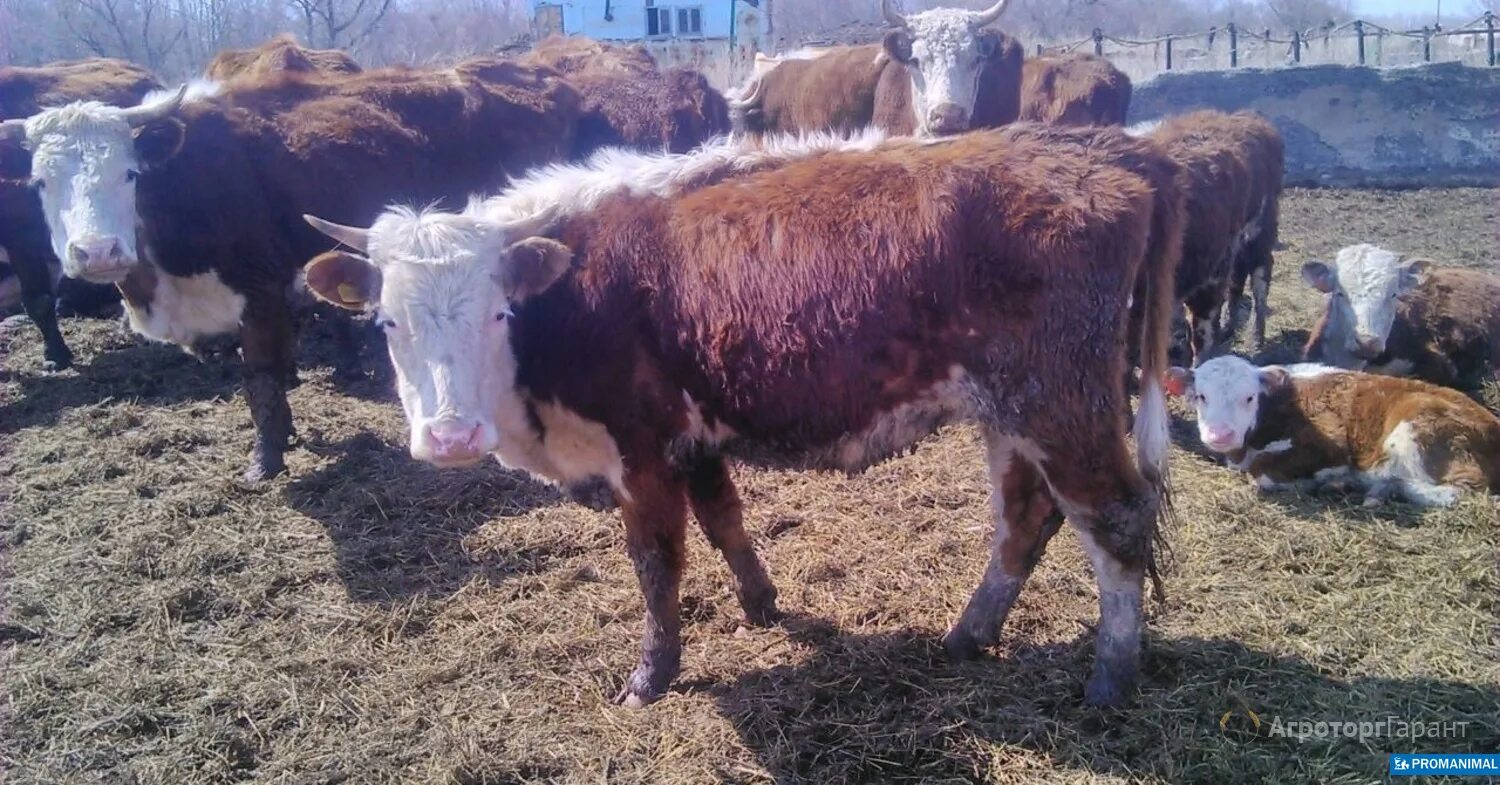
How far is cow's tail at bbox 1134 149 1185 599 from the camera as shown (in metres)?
3.61

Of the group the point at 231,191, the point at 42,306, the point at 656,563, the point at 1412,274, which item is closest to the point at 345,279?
the point at 656,563

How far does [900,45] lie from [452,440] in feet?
20.9

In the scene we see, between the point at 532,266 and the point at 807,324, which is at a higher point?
the point at 532,266

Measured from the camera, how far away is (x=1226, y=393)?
598cm

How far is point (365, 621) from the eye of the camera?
15.3 feet

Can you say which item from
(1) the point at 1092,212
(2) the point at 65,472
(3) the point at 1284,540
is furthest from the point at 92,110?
(3) the point at 1284,540

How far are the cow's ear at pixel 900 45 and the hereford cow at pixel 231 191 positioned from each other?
3.73m

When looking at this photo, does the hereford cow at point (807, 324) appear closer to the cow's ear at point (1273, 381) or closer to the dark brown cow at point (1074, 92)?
the cow's ear at point (1273, 381)

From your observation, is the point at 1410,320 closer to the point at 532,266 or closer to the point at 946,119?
the point at 946,119

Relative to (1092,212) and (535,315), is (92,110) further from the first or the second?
(1092,212)

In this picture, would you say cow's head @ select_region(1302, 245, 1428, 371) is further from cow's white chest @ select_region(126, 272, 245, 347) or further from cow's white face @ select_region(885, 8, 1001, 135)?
cow's white chest @ select_region(126, 272, 245, 347)

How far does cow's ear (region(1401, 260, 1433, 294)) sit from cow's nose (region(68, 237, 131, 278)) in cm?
868

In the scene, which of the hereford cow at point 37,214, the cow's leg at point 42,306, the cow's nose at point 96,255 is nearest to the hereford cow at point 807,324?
the cow's nose at point 96,255

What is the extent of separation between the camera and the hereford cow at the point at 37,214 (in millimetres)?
8797
